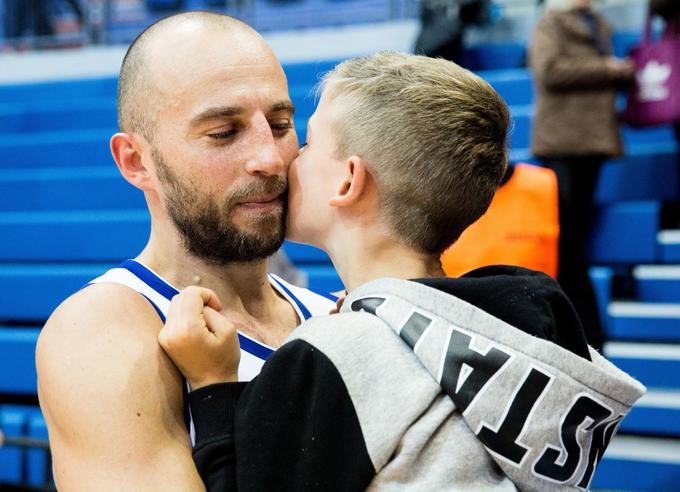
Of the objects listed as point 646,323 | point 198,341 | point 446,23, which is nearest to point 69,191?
point 446,23

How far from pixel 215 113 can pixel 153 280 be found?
0.28m

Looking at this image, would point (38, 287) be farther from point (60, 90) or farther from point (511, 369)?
point (511, 369)

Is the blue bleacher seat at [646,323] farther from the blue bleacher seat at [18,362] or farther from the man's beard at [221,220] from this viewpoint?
the man's beard at [221,220]

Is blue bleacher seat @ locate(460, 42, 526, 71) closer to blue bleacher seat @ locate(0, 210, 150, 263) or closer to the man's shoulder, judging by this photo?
blue bleacher seat @ locate(0, 210, 150, 263)

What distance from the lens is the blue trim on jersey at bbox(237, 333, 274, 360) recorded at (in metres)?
1.42

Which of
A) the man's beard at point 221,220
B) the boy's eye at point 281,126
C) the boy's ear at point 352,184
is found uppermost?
the boy's eye at point 281,126

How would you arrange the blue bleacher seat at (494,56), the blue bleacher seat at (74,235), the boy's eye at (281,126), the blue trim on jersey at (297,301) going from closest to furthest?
1. the boy's eye at (281,126)
2. the blue trim on jersey at (297,301)
3. the blue bleacher seat at (74,235)
4. the blue bleacher seat at (494,56)

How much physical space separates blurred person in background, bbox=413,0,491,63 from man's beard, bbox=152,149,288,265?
148 inches

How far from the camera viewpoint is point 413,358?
3.65 feet

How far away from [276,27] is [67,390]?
6373 mm

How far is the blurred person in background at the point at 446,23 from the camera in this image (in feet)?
16.6

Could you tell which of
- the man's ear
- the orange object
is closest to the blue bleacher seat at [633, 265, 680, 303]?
the orange object

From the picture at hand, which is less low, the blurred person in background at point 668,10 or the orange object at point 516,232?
the blurred person in background at point 668,10

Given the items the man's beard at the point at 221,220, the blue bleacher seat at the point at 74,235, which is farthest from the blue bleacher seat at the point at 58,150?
the man's beard at the point at 221,220
